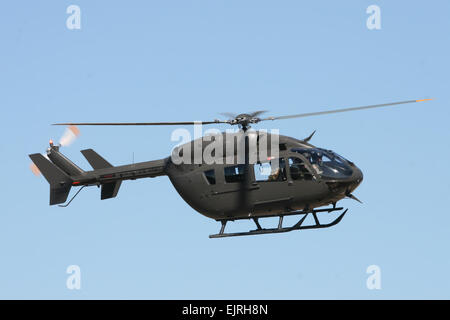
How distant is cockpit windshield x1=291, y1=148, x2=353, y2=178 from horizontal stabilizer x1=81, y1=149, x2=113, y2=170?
8861 millimetres

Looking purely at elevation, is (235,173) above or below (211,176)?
above

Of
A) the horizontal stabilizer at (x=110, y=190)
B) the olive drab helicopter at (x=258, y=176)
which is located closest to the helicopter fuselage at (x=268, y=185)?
the olive drab helicopter at (x=258, y=176)

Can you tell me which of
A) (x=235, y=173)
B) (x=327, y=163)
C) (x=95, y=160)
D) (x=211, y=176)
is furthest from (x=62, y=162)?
(x=327, y=163)

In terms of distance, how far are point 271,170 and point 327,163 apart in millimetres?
2155

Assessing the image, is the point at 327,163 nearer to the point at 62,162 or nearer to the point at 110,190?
the point at 110,190

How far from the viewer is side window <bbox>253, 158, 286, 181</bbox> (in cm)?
3291

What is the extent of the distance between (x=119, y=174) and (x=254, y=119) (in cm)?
666

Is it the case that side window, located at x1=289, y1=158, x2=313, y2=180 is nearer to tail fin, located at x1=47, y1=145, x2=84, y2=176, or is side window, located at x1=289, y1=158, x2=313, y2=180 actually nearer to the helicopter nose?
the helicopter nose

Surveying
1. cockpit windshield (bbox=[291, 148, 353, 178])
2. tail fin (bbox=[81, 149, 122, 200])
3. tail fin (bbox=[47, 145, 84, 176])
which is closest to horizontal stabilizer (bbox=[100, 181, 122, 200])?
tail fin (bbox=[81, 149, 122, 200])

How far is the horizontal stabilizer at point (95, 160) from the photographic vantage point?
37.1 m

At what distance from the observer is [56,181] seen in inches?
1492

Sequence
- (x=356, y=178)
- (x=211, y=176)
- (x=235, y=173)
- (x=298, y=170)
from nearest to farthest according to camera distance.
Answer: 1. (x=356, y=178)
2. (x=298, y=170)
3. (x=235, y=173)
4. (x=211, y=176)

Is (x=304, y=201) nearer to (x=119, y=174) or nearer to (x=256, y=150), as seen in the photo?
(x=256, y=150)

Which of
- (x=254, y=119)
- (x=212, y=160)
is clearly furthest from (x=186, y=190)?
(x=254, y=119)
